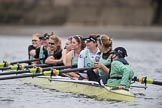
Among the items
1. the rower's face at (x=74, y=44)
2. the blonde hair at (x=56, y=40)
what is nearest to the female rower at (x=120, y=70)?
the rower's face at (x=74, y=44)

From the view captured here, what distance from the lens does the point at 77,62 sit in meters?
16.3

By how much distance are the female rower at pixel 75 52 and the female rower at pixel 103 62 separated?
85cm

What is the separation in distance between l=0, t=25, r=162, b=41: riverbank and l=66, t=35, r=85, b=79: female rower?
25.0m

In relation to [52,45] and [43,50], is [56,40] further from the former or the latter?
[43,50]

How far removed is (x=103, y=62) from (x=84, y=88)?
2.99 feet

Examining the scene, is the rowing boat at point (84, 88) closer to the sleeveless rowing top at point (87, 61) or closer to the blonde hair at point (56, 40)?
the sleeveless rowing top at point (87, 61)

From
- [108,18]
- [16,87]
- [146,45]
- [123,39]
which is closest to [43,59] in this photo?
[16,87]

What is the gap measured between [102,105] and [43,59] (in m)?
3.91

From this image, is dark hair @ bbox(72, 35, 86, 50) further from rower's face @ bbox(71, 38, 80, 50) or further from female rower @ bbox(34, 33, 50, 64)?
female rower @ bbox(34, 33, 50, 64)

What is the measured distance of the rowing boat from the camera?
47.4 feet

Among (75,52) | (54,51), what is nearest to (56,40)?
(54,51)

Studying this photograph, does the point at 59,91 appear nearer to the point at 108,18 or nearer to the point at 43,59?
the point at 43,59

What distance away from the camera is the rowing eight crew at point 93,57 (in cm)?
1441

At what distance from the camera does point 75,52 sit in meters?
16.3
